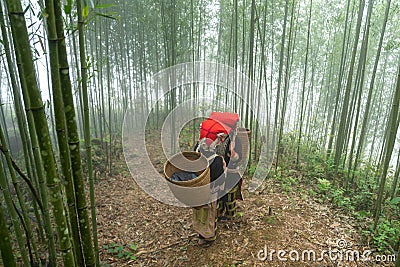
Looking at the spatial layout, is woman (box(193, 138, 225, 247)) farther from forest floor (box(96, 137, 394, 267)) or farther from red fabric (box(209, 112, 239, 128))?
red fabric (box(209, 112, 239, 128))

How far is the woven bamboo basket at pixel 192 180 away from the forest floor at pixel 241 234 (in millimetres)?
722

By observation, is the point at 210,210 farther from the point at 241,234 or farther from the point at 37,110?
the point at 37,110

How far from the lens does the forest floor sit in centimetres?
229

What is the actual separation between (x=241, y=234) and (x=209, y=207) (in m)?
0.64

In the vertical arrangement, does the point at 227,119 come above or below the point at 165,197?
above

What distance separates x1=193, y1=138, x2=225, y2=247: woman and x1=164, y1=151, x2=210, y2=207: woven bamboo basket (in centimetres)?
11

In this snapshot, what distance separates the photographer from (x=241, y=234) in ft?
8.45

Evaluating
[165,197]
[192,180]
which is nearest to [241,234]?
[192,180]

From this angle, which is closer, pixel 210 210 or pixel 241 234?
pixel 210 210

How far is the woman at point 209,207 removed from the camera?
2.14m

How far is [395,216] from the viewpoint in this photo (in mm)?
2820

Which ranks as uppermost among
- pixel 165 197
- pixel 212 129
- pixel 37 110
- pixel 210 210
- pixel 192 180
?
pixel 37 110

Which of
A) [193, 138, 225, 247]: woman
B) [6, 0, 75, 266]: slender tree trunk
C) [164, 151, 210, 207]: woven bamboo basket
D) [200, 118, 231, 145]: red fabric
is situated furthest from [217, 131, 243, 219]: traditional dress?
[6, 0, 75, 266]: slender tree trunk

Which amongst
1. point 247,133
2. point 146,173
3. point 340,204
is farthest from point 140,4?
point 340,204
